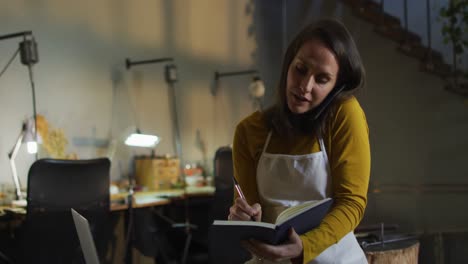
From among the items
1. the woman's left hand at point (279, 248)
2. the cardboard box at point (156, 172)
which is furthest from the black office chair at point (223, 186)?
the woman's left hand at point (279, 248)

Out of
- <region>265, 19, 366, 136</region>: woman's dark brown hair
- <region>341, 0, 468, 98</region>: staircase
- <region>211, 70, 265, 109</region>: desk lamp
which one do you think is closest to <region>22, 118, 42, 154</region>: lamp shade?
<region>211, 70, 265, 109</region>: desk lamp

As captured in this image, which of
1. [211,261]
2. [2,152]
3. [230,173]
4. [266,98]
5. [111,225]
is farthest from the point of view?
[266,98]

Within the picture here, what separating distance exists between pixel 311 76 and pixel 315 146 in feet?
0.69

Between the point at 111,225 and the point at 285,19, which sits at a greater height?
the point at 285,19

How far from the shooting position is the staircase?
4043 millimetres

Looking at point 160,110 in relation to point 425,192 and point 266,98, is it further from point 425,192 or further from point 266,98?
point 425,192

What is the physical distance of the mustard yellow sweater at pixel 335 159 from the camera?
121 cm

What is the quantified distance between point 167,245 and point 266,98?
2486 millimetres

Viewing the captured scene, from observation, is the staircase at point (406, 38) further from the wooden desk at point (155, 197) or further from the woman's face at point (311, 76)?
the woman's face at point (311, 76)

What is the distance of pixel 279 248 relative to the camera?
1.10 metres

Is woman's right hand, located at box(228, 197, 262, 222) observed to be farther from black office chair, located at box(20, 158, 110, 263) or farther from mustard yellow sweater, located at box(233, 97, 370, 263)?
black office chair, located at box(20, 158, 110, 263)

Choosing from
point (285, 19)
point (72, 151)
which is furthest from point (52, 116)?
point (285, 19)

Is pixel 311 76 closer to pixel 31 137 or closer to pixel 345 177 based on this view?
pixel 345 177

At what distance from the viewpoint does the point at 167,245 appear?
425cm
